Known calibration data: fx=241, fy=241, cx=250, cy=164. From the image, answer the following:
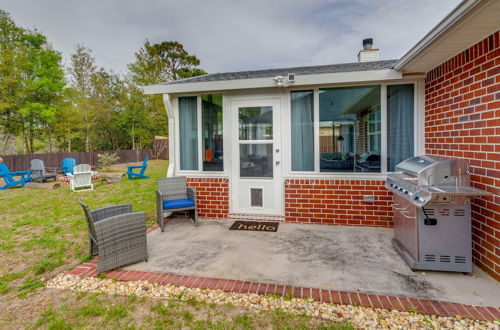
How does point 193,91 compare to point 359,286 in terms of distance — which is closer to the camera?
point 359,286

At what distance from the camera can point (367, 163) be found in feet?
13.7

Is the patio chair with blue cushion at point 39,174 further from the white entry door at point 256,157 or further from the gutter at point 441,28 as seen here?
the gutter at point 441,28

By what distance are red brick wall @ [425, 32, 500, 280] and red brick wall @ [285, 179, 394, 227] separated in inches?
47.2

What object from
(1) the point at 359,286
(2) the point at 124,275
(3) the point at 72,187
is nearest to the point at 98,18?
(3) the point at 72,187

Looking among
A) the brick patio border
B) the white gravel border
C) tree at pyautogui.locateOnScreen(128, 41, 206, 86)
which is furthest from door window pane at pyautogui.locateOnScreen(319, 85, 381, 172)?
tree at pyautogui.locateOnScreen(128, 41, 206, 86)

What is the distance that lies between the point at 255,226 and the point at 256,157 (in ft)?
4.24

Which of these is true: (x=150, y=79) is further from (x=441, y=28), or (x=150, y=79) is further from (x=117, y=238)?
(x=441, y=28)

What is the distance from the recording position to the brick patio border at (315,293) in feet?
6.72

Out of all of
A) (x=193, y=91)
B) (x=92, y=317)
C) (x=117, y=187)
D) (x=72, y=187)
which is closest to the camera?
(x=92, y=317)

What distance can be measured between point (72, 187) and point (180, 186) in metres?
5.91

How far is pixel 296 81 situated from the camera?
4070mm

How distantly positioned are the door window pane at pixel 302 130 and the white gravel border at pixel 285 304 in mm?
2620

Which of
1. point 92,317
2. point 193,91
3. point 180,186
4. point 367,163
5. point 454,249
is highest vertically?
point 193,91

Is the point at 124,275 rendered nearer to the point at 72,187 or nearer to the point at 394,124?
the point at 394,124
